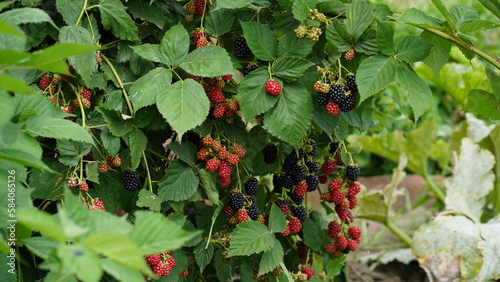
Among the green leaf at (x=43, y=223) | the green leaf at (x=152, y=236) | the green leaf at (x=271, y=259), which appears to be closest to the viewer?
the green leaf at (x=43, y=223)

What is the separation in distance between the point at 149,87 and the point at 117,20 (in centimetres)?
17

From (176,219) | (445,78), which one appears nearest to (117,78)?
(176,219)

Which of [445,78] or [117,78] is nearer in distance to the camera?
[117,78]

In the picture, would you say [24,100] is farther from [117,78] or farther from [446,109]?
[446,109]

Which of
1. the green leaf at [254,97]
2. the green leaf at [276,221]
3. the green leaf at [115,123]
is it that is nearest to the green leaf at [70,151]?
the green leaf at [115,123]

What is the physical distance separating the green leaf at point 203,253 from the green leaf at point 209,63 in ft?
1.42

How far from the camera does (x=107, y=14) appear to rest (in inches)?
43.9

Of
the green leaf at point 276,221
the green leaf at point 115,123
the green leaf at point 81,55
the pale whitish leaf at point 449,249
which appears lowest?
the pale whitish leaf at point 449,249

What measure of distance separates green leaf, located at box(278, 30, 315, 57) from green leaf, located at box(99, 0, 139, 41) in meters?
0.33

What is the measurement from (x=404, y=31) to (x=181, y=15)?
3.61m

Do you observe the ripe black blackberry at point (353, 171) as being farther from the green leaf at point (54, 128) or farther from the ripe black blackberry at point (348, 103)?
the green leaf at point (54, 128)

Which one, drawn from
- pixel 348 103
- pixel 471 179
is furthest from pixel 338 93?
pixel 471 179

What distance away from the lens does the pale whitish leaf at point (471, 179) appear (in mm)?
2398

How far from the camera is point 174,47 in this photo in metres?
1.12
